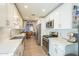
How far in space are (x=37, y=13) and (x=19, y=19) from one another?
60 centimetres

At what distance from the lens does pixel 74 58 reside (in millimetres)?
1084

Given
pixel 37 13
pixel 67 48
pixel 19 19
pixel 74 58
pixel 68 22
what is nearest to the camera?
pixel 74 58

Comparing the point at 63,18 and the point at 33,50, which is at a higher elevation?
the point at 63,18

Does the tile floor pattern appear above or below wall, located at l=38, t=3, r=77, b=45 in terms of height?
below

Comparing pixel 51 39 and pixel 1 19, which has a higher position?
pixel 1 19

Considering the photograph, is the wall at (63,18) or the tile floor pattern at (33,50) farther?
the wall at (63,18)

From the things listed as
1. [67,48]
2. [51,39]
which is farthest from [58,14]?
[67,48]

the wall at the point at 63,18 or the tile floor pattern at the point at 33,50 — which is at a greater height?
the wall at the point at 63,18

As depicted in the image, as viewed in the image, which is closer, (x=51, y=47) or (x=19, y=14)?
(x=51, y=47)

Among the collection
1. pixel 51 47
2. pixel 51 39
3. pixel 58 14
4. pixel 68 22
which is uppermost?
pixel 58 14

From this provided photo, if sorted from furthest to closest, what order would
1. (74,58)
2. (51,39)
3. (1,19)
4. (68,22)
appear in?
(51,39)
(68,22)
(1,19)
(74,58)

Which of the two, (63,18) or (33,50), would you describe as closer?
(63,18)

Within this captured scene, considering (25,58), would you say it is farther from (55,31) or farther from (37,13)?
(55,31)

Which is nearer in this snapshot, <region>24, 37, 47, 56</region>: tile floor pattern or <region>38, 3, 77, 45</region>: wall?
<region>24, 37, 47, 56</region>: tile floor pattern
